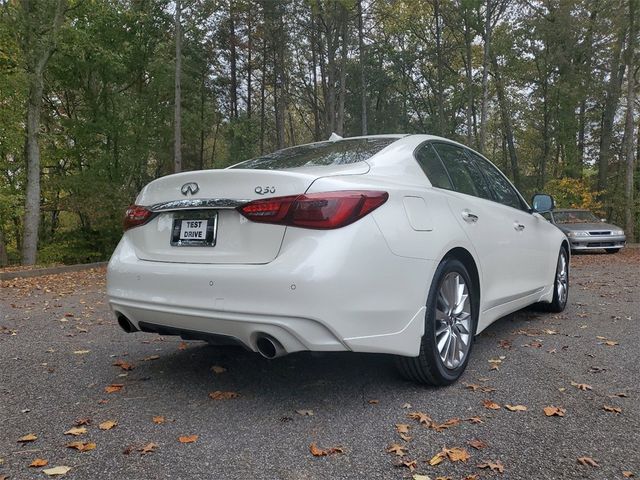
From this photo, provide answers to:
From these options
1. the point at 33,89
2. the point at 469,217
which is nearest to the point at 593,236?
the point at 469,217

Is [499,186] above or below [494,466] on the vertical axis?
above

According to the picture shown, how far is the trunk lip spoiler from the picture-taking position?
269 centimetres

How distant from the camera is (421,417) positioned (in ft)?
8.55

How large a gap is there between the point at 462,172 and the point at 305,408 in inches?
83.4

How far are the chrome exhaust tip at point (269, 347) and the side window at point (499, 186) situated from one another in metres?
2.51

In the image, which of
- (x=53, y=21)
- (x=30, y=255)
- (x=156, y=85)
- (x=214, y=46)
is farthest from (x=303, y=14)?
(x=30, y=255)

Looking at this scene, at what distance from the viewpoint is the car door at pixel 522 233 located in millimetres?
4215

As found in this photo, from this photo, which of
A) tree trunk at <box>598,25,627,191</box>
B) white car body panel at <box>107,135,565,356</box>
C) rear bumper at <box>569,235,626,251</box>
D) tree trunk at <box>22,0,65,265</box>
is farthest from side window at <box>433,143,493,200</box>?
tree trunk at <box>598,25,627,191</box>

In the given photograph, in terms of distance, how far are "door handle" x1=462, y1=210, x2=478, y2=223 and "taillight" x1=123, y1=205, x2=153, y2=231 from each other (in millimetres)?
1986

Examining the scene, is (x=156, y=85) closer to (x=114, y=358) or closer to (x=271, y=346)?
(x=114, y=358)

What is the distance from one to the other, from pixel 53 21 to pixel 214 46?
12.6m

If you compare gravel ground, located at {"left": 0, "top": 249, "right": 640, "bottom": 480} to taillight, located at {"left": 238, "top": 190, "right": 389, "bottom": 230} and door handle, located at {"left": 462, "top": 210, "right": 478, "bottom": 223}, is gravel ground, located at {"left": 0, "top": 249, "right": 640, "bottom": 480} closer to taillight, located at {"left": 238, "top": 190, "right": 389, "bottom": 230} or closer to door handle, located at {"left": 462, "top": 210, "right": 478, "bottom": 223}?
Answer: taillight, located at {"left": 238, "top": 190, "right": 389, "bottom": 230}

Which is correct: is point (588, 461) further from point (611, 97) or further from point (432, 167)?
point (611, 97)

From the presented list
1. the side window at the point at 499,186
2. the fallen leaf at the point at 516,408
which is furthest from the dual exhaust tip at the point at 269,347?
the side window at the point at 499,186
